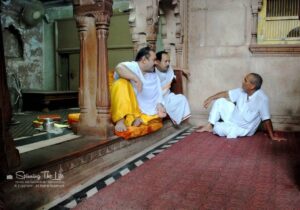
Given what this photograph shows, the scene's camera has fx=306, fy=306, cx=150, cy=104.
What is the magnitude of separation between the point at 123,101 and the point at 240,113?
6.77 ft

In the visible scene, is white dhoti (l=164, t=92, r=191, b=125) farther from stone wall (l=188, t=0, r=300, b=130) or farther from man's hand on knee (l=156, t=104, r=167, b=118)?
stone wall (l=188, t=0, r=300, b=130)

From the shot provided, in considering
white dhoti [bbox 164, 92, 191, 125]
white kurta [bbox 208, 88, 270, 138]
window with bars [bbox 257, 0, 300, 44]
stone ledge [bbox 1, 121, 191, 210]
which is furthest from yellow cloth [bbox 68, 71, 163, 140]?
window with bars [bbox 257, 0, 300, 44]

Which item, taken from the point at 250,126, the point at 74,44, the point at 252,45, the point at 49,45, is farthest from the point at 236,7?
the point at 49,45

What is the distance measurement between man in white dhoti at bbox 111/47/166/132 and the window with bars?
2.60m

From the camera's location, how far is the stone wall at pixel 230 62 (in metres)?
5.58

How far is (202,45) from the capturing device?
6.09 metres

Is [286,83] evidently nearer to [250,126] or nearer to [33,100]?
[250,126]

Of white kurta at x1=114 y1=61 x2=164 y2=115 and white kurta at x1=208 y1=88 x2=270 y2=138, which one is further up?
white kurta at x1=114 y1=61 x2=164 y2=115

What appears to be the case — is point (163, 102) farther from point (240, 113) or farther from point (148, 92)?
point (240, 113)

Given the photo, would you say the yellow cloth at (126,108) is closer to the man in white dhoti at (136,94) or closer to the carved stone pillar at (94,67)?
the man in white dhoti at (136,94)

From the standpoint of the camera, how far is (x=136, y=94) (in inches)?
162

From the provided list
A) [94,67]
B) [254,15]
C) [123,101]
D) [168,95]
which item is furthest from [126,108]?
[254,15]

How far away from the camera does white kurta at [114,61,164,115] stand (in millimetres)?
4113

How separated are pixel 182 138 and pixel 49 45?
738 centimetres
